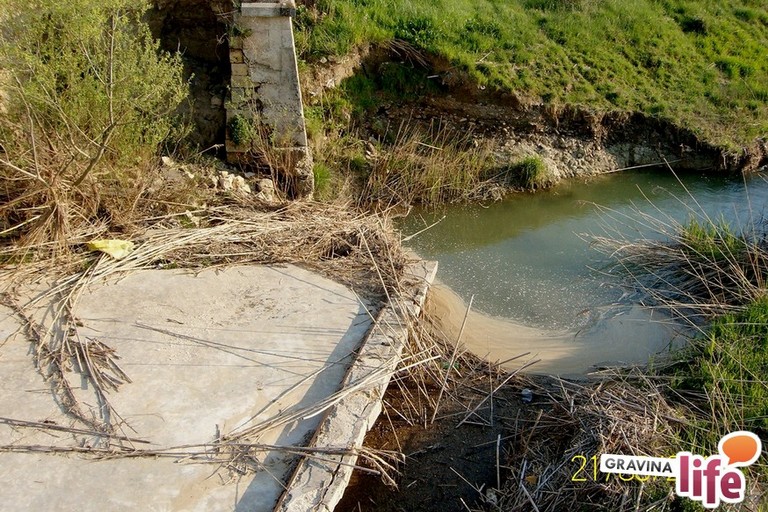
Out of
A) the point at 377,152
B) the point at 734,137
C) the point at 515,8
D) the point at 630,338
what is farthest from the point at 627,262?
the point at 515,8

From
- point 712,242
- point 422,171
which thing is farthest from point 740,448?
point 422,171

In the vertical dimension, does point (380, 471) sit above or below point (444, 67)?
below

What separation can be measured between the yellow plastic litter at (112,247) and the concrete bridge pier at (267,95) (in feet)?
8.43

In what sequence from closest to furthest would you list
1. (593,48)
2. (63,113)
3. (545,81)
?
(63,113), (545,81), (593,48)

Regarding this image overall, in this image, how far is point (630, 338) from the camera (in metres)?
6.16

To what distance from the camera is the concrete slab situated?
11.6ft

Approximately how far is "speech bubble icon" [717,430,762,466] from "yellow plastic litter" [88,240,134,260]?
465 cm

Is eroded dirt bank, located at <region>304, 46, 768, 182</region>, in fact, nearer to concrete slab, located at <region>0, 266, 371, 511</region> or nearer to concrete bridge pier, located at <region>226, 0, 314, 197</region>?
concrete bridge pier, located at <region>226, 0, 314, 197</region>

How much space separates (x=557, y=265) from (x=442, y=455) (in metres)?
3.63

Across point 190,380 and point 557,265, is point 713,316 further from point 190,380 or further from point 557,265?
point 190,380

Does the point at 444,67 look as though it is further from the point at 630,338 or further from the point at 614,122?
the point at 630,338

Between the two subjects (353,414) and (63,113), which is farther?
(63,113)

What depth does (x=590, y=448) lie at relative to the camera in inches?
155

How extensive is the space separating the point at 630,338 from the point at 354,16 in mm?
6683
